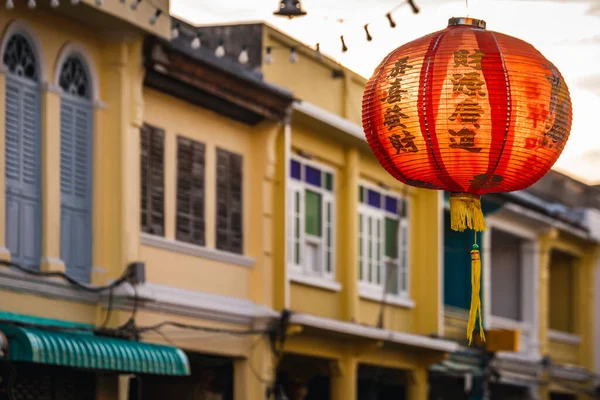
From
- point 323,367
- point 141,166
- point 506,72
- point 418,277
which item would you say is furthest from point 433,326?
point 506,72

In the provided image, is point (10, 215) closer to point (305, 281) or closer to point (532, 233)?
point (305, 281)

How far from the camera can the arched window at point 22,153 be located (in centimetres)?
1487

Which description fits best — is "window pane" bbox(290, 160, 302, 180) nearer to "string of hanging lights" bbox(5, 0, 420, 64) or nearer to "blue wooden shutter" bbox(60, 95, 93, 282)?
"string of hanging lights" bbox(5, 0, 420, 64)

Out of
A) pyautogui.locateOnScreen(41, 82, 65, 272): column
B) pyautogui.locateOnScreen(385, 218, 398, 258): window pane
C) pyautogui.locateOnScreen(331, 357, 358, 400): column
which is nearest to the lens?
pyautogui.locateOnScreen(41, 82, 65, 272): column

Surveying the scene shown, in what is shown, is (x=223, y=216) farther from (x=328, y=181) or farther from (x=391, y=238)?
(x=391, y=238)

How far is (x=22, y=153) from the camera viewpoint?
49.3ft

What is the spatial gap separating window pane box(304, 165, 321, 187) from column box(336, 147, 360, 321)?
0.52 meters

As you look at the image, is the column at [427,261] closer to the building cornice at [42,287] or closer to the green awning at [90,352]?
the green awning at [90,352]

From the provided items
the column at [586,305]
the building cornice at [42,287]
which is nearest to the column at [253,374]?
the building cornice at [42,287]

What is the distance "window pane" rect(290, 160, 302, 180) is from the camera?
1972 centimetres

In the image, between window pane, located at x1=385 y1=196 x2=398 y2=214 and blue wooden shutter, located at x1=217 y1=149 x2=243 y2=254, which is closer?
blue wooden shutter, located at x1=217 y1=149 x2=243 y2=254

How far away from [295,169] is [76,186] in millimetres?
4600

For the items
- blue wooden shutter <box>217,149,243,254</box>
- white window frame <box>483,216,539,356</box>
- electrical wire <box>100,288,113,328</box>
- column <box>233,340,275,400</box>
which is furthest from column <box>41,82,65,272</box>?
white window frame <box>483,216,539,356</box>

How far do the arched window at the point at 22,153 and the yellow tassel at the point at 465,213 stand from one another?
6.14 meters
